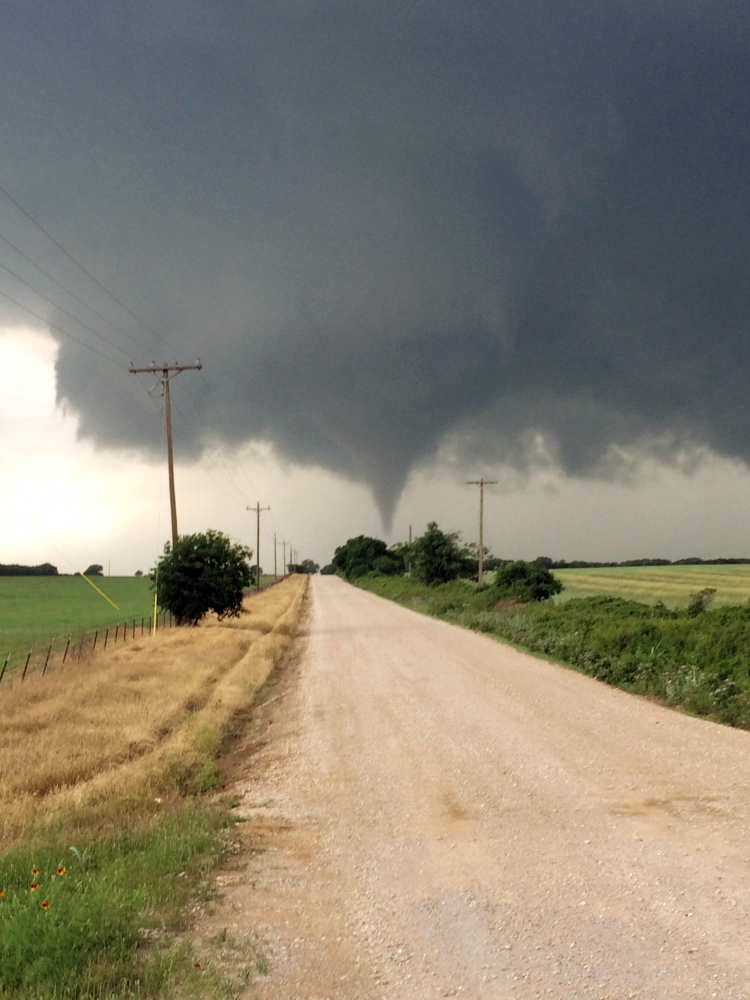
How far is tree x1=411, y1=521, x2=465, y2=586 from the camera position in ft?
229

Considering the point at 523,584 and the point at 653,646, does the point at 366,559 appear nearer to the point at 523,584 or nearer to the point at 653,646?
the point at 523,584

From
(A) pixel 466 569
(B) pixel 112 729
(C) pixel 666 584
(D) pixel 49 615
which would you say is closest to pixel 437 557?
(A) pixel 466 569

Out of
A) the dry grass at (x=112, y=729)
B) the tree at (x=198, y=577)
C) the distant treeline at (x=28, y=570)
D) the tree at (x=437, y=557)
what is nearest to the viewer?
the dry grass at (x=112, y=729)

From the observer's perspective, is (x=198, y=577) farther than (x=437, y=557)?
No

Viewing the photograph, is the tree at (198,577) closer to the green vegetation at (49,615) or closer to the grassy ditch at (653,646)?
the green vegetation at (49,615)

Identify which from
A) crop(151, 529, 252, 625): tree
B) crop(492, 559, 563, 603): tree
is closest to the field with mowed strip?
crop(492, 559, 563, 603): tree

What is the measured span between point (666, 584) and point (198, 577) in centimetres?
3661

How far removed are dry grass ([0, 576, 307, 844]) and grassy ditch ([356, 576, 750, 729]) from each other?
28.8 feet

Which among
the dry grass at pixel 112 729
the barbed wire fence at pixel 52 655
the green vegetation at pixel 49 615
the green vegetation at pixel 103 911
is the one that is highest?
the green vegetation at pixel 103 911

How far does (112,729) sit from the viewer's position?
11.8m

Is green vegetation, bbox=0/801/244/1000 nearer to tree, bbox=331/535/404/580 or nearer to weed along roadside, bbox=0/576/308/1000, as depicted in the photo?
weed along roadside, bbox=0/576/308/1000

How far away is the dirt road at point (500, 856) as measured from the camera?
14.8ft

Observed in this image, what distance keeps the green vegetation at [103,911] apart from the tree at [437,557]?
63.1m

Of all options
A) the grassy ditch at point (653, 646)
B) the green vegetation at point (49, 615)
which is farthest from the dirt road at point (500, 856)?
the green vegetation at point (49, 615)
